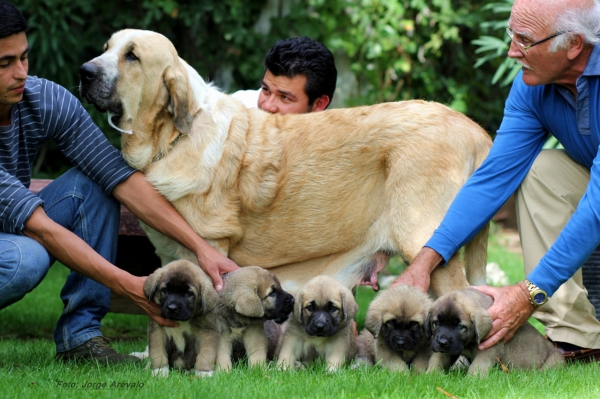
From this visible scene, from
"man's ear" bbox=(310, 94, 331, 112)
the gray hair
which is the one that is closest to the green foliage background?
"man's ear" bbox=(310, 94, 331, 112)

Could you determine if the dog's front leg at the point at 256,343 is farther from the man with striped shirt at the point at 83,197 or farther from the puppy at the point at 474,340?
the puppy at the point at 474,340

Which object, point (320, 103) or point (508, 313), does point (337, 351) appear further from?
point (320, 103)

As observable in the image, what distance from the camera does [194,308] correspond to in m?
4.24

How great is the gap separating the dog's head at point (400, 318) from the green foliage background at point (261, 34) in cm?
513

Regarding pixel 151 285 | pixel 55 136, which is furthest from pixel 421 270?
pixel 55 136

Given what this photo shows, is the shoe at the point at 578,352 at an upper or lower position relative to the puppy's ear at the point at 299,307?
lower

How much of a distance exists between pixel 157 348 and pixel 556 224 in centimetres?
245

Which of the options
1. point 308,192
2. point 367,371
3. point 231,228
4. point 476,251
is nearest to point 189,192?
point 231,228

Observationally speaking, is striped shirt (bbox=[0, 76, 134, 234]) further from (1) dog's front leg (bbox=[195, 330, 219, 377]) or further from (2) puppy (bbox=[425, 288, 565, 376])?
(2) puppy (bbox=[425, 288, 565, 376])

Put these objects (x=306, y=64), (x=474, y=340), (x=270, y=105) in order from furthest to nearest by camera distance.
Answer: (x=306, y=64) < (x=270, y=105) < (x=474, y=340)

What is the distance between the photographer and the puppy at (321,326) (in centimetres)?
436

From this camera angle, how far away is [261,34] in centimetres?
980

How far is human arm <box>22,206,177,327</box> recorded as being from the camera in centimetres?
427

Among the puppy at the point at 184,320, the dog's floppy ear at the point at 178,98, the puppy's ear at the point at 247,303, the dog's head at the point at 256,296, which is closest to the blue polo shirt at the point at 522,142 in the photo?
the dog's head at the point at 256,296
